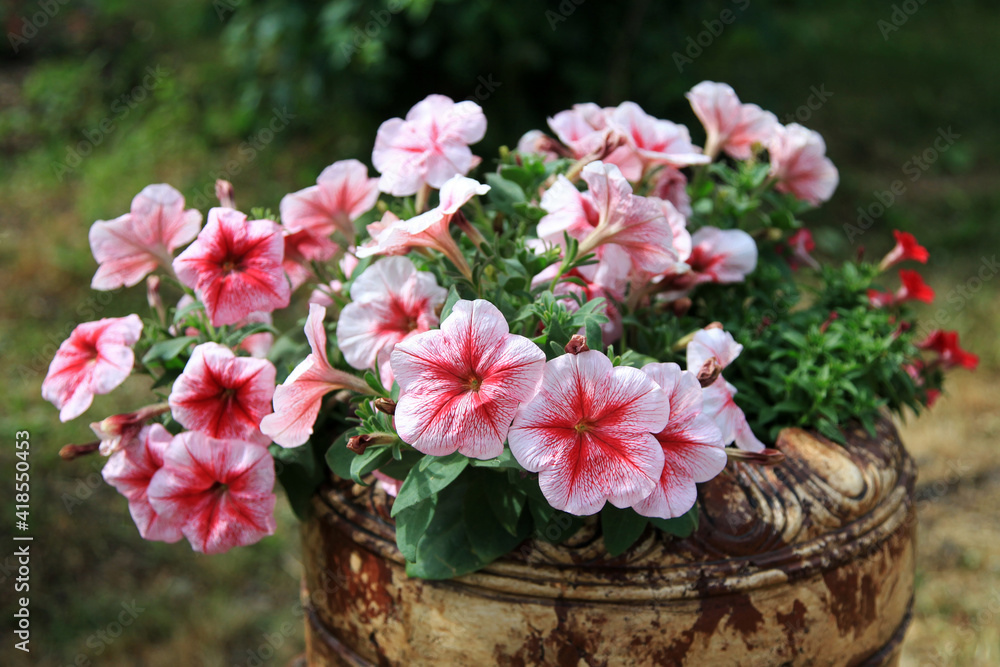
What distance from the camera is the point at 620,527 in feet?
3.30

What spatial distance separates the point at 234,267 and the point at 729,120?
80 centimetres

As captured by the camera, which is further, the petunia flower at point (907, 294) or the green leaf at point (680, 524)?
the petunia flower at point (907, 294)

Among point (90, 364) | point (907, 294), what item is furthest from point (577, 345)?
point (907, 294)

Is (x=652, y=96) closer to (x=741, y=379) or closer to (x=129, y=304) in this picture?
(x=129, y=304)

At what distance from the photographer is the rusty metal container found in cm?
104

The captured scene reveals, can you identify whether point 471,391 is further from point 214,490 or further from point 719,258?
point 719,258

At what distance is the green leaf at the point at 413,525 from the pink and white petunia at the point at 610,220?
1.17ft

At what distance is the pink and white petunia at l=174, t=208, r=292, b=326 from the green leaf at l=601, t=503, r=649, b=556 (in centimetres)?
48

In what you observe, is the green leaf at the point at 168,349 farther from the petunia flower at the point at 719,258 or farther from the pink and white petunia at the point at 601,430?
the petunia flower at the point at 719,258

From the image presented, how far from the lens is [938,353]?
1469mm

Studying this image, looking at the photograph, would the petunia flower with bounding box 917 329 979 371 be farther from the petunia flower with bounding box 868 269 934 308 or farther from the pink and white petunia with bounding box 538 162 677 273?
the pink and white petunia with bounding box 538 162 677 273

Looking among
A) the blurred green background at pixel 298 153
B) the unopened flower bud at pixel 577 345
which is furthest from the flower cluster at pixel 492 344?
the blurred green background at pixel 298 153

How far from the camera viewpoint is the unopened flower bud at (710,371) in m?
0.98

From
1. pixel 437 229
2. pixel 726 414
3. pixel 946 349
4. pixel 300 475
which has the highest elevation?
pixel 437 229
